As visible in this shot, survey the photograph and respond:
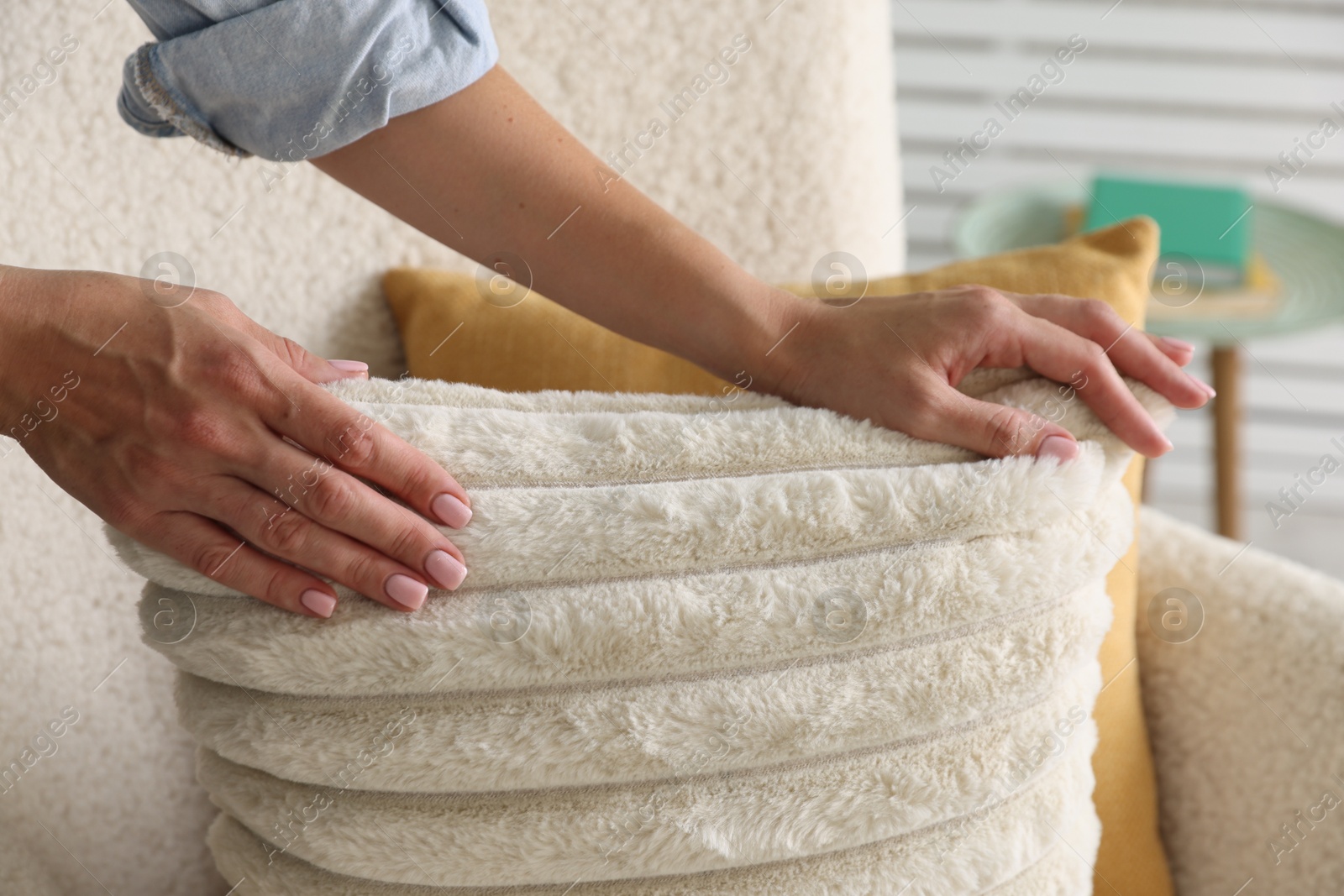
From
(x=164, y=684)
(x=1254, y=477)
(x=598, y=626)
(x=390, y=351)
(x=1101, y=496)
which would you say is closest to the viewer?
(x=598, y=626)

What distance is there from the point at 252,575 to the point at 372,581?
54mm

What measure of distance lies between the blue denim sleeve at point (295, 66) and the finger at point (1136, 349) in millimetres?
373

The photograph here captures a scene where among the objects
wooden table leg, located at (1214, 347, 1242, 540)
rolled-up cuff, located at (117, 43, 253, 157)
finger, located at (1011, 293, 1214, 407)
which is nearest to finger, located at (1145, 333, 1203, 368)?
finger, located at (1011, 293, 1214, 407)

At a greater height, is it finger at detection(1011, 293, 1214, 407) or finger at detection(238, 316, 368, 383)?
finger at detection(1011, 293, 1214, 407)

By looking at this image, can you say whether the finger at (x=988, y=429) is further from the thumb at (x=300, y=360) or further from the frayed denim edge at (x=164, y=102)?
the frayed denim edge at (x=164, y=102)

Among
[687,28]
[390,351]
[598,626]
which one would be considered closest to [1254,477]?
[687,28]

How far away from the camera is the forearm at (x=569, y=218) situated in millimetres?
575

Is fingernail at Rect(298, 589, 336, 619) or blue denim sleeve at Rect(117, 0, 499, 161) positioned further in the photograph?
blue denim sleeve at Rect(117, 0, 499, 161)

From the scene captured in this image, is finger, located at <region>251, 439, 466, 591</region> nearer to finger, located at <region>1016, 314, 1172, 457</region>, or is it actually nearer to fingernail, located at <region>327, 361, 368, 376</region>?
fingernail, located at <region>327, 361, 368, 376</region>

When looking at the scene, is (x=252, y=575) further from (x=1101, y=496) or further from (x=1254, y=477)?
(x=1254, y=477)

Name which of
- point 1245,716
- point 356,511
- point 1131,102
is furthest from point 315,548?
point 1131,102

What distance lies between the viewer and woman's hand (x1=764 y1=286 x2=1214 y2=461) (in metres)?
0.50

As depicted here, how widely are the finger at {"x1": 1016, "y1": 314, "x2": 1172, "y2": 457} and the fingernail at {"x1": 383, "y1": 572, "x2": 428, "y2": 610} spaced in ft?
1.12

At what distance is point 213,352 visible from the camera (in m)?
0.45
